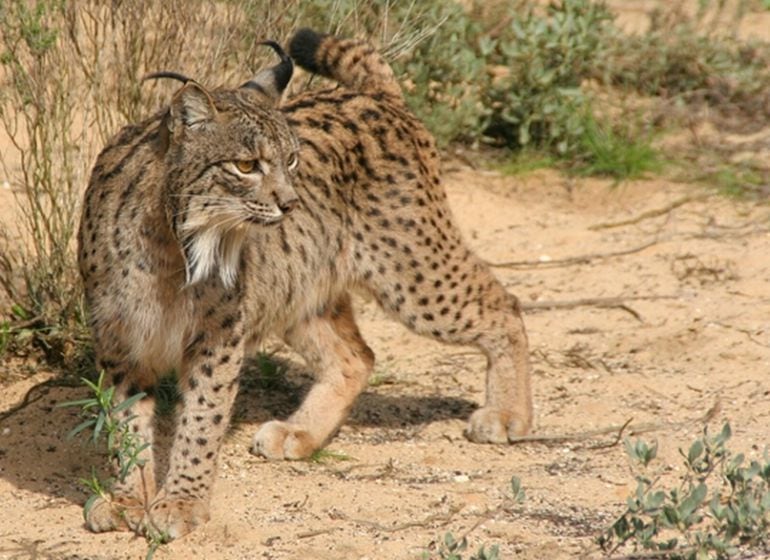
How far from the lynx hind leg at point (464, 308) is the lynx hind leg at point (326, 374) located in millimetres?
380

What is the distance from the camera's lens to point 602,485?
5.74 metres

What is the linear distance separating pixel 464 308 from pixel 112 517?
1.83 metres

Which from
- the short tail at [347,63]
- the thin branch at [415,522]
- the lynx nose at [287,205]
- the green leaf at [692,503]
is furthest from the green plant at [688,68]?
the green leaf at [692,503]

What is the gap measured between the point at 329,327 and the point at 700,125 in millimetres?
3800

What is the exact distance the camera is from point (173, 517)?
17.0 feet

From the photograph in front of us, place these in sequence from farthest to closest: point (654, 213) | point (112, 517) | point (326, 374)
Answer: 1. point (654, 213)
2. point (326, 374)
3. point (112, 517)

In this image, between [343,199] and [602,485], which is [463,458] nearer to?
[602,485]

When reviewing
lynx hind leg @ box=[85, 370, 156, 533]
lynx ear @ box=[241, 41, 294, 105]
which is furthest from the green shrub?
lynx hind leg @ box=[85, 370, 156, 533]

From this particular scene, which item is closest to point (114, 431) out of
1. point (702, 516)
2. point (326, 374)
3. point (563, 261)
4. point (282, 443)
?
point (282, 443)

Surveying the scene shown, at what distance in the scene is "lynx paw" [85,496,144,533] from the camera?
5.20 metres

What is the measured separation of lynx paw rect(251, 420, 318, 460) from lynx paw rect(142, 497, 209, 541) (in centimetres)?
83

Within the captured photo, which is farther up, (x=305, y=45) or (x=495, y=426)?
(x=305, y=45)

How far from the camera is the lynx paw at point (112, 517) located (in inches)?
205

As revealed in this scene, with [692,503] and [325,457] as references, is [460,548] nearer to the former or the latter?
[692,503]
